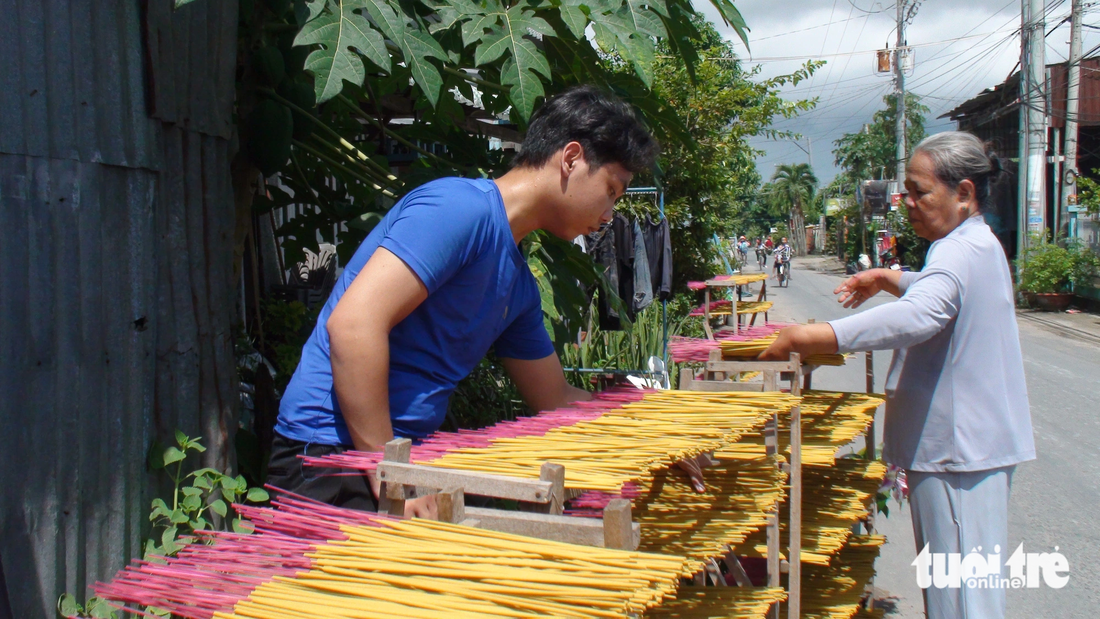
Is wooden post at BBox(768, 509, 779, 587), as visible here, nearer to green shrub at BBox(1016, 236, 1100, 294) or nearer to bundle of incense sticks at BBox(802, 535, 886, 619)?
bundle of incense sticks at BBox(802, 535, 886, 619)

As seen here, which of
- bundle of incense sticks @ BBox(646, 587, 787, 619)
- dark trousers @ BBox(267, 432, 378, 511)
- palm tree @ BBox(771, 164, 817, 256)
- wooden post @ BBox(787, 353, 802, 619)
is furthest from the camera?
palm tree @ BBox(771, 164, 817, 256)

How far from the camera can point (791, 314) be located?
16812 millimetres

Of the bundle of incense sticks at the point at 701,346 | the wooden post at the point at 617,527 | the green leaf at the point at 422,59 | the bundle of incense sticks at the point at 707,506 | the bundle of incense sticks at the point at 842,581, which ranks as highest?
the green leaf at the point at 422,59

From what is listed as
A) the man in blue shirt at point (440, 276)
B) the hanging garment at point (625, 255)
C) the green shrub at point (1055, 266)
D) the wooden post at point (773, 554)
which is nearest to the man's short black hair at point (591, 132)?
the man in blue shirt at point (440, 276)

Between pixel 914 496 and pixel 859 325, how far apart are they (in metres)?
0.62

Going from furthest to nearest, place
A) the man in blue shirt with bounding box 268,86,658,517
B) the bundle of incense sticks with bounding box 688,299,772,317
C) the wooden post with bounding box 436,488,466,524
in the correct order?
the bundle of incense sticks with bounding box 688,299,772,317 < the man in blue shirt with bounding box 268,86,658,517 < the wooden post with bounding box 436,488,466,524

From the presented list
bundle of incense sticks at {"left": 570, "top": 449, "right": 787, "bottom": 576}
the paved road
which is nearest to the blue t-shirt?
bundle of incense sticks at {"left": 570, "top": 449, "right": 787, "bottom": 576}

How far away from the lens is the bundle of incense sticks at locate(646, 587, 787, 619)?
5.99ft

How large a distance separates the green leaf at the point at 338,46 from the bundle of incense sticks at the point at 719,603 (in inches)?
53.9

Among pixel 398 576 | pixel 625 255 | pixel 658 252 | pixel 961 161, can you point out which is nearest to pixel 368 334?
pixel 398 576

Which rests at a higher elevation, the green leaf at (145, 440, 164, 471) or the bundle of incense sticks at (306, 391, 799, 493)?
the bundle of incense sticks at (306, 391, 799, 493)

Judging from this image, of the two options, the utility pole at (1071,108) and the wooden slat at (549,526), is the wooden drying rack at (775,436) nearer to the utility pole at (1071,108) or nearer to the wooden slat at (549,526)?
the wooden slat at (549,526)

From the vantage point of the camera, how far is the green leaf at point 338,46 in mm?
1899

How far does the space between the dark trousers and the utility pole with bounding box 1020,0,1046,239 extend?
18.9 m
